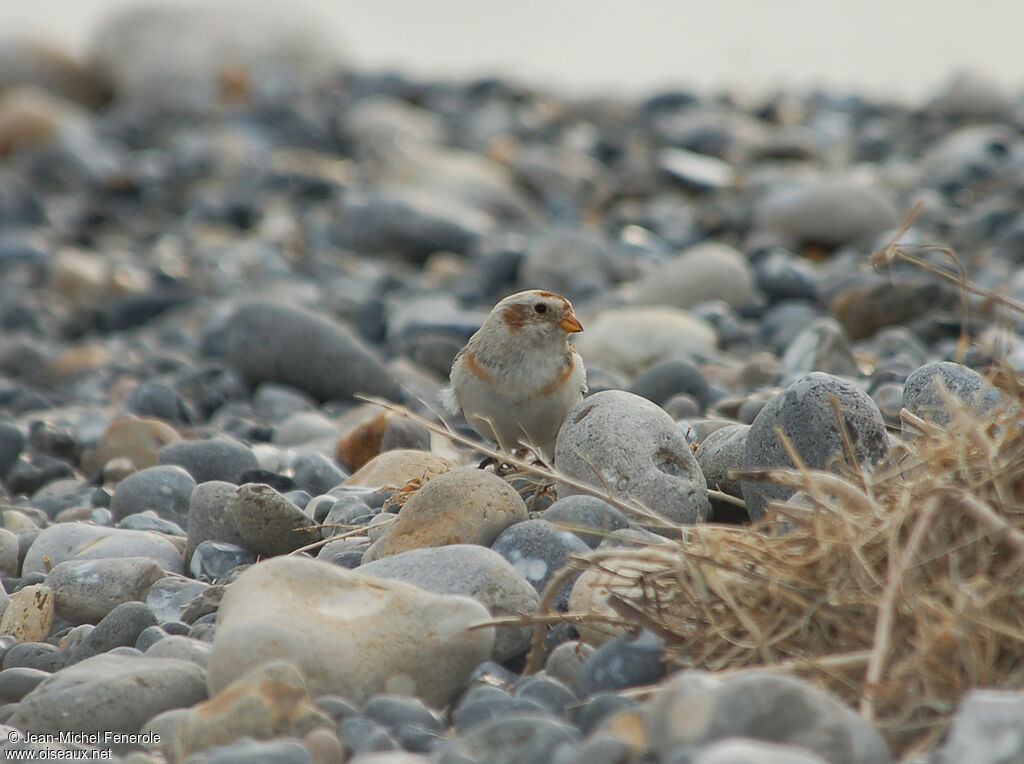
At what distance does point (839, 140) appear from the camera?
12.1 metres

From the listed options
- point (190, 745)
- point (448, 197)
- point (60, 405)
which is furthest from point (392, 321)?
point (190, 745)

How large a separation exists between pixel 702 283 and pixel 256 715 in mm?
5285

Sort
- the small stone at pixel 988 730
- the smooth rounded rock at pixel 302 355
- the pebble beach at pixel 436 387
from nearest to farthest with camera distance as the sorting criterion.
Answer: the small stone at pixel 988 730 → the pebble beach at pixel 436 387 → the smooth rounded rock at pixel 302 355

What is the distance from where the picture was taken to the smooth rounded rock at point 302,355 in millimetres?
6195

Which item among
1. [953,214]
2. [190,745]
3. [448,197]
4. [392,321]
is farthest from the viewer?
[448,197]

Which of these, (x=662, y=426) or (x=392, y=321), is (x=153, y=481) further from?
(x=392, y=321)

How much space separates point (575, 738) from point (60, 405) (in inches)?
197

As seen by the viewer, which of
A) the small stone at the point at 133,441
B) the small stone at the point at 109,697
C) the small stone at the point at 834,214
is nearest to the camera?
the small stone at the point at 109,697

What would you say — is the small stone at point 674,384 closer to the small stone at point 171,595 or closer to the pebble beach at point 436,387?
the pebble beach at point 436,387

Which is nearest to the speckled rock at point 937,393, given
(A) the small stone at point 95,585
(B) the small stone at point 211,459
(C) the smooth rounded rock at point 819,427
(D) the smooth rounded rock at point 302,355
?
(C) the smooth rounded rock at point 819,427

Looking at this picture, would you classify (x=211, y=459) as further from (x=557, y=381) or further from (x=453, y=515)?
(x=453, y=515)

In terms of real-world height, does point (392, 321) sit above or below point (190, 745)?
below

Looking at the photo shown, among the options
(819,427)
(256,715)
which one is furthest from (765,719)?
(819,427)

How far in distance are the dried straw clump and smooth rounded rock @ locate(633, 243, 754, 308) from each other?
4474 mm
